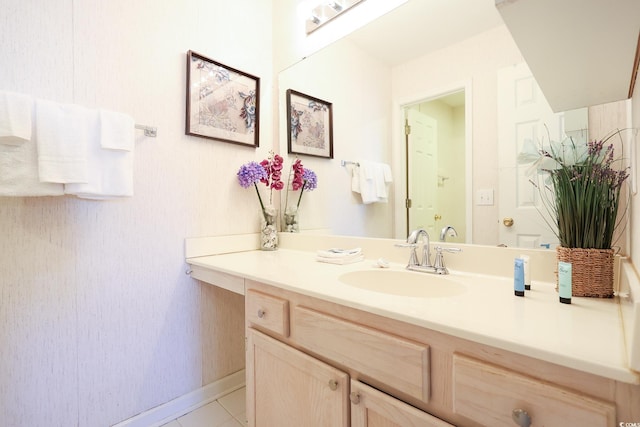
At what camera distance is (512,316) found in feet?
2.09

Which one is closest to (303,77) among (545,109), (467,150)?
(467,150)

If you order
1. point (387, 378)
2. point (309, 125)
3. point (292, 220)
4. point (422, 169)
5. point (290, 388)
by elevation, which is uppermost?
point (309, 125)

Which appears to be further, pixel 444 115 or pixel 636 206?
pixel 444 115

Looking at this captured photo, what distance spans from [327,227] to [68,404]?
4.37 ft

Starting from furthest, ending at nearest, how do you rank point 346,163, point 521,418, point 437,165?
point 346,163 → point 437,165 → point 521,418

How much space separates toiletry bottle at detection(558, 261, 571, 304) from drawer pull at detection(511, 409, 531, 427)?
0.34 meters

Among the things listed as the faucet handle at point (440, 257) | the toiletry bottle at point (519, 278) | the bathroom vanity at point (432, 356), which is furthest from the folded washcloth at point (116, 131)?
the toiletry bottle at point (519, 278)

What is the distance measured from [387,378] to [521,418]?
268 mm

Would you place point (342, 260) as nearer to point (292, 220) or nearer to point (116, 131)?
point (292, 220)

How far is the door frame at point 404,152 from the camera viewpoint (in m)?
1.11

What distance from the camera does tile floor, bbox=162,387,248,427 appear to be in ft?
4.51

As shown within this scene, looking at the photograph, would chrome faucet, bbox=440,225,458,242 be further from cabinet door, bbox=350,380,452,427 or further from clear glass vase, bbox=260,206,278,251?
clear glass vase, bbox=260,206,278,251

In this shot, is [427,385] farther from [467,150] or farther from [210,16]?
[210,16]

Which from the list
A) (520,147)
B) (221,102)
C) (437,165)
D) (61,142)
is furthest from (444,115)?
(61,142)
